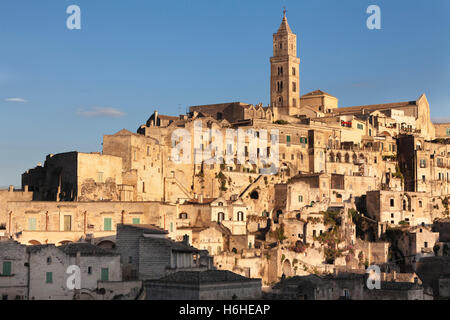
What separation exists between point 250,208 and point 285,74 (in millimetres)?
29138

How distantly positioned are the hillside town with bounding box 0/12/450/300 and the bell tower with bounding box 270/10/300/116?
0.18 m

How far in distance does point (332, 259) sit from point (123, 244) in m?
23.0

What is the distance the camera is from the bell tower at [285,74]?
324 ft

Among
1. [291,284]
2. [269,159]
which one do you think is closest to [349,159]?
[269,159]

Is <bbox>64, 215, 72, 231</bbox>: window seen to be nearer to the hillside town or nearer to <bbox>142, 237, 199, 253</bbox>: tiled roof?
the hillside town

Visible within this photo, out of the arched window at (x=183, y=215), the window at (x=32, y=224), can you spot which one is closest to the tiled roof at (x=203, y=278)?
the window at (x=32, y=224)

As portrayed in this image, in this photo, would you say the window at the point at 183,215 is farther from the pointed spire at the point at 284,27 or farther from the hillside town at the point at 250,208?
the pointed spire at the point at 284,27

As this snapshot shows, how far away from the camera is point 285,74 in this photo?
99312mm

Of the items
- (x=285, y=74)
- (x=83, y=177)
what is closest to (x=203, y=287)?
(x=83, y=177)

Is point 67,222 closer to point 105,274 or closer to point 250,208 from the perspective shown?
point 105,274

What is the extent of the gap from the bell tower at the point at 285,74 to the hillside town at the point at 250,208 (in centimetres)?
18

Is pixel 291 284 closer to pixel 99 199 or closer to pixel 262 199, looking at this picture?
pixel 99 199

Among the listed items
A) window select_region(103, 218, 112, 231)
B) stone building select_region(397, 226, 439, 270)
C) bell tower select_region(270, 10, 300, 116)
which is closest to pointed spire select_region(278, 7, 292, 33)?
bell tower select_region(270, 10, 300, 116)

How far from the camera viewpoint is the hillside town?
4872 centimetres
